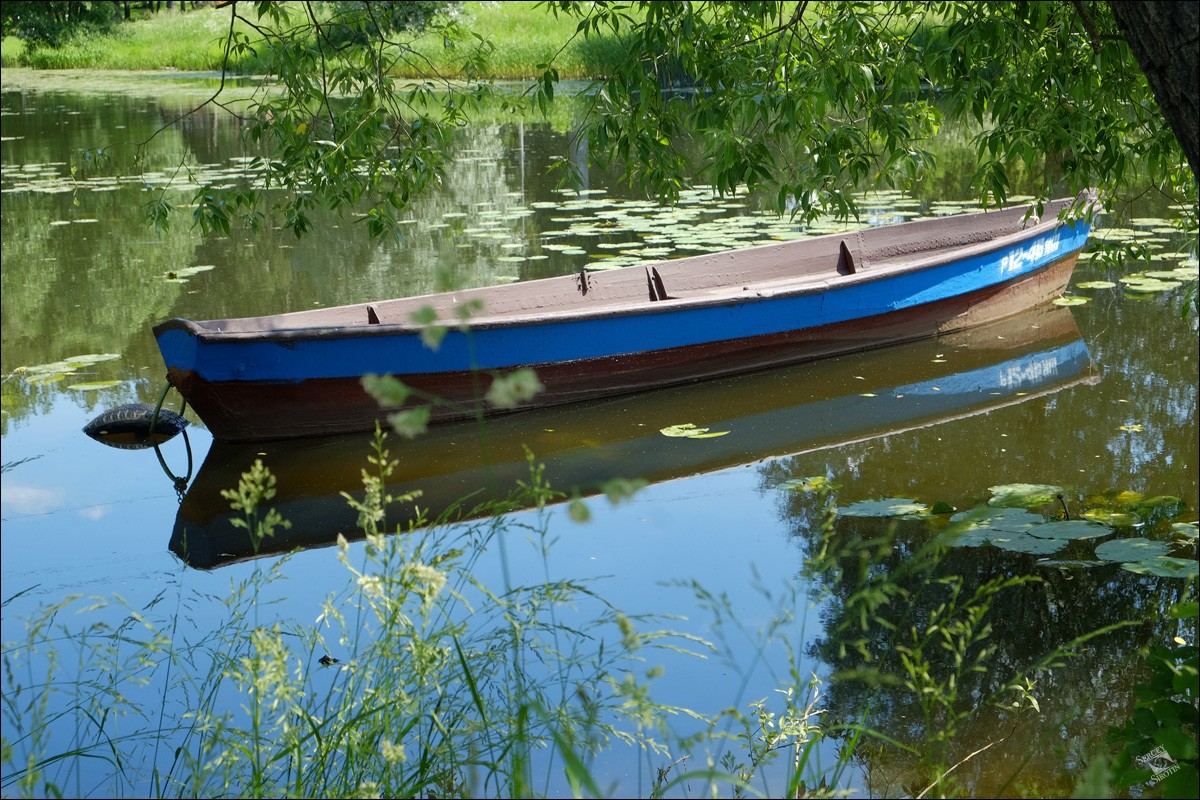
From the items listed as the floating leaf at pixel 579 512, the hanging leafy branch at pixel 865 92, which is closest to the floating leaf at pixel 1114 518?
the hanging leafy branch at pixel 865 92

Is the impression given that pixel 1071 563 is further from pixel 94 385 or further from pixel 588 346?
pixel 94 385

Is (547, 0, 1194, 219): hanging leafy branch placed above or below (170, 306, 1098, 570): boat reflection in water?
above

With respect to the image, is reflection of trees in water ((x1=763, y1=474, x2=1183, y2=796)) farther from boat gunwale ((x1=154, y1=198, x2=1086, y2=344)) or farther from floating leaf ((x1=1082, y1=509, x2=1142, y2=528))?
boat gunwale ((x1=154, y1=198, x2=1086, y2=344))

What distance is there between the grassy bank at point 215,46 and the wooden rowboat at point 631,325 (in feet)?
48.6

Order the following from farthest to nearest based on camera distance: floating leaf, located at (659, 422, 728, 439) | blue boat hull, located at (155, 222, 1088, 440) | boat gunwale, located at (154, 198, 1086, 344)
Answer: floating leaf, located at (659, 422, 728, 439) < blue boat hull, located at (155, 222, 1088, 440) < boat gunwale, located at (154, 198, 1086, 344)

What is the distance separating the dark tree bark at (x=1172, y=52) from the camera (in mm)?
Answer: 2031

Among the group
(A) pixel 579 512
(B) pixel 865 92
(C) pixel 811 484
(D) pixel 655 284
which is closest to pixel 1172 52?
(A) pixel 579 512

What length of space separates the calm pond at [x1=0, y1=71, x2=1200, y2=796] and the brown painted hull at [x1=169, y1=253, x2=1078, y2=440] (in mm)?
111

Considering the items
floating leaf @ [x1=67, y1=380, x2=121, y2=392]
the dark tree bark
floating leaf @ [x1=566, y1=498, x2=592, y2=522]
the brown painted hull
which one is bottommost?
floating leaf @ [x1=67, y1=380, x2=121, y2=392]

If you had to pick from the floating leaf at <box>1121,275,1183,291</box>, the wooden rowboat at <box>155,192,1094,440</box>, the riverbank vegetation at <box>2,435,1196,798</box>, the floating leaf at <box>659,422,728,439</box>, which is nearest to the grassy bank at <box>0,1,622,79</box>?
the wooden rowboat at <box>155,192,1094,440</box>

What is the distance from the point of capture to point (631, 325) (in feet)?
20.9

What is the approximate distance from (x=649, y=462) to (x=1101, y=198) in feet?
7.24

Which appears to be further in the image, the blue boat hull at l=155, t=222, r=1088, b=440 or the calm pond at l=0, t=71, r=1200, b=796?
the blue boat hull at l=155, t=222, r=1088, b=440

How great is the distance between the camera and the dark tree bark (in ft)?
Answer: 6.66
